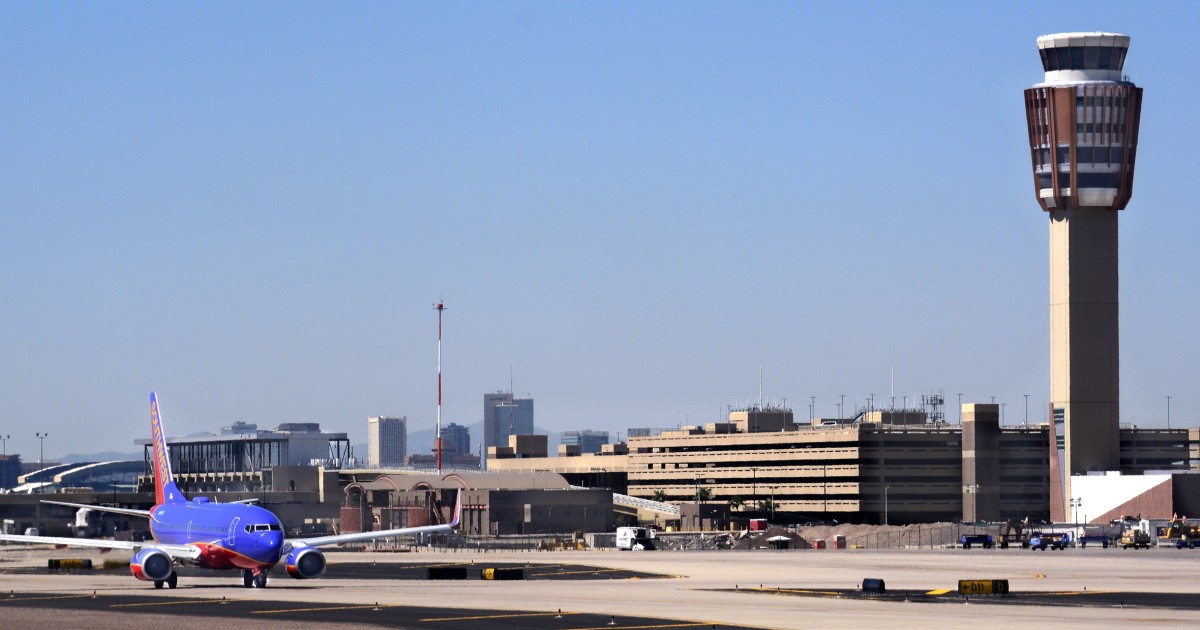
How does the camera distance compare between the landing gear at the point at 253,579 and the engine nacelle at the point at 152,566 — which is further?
the landing gear at the point at 253,579

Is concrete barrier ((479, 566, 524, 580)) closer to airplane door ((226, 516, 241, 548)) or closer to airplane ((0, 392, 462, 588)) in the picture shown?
airplane ((0, 392, 462, 588))

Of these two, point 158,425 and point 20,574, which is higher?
point 158,425

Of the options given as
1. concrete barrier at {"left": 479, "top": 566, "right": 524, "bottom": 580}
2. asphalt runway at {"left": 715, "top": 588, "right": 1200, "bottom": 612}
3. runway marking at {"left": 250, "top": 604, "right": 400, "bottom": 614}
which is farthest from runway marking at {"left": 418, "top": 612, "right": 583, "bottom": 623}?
concrete barrier at {"left": 479, "top": 566, "right": 524, "bottom": 580}

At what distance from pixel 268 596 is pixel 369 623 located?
1892 cm

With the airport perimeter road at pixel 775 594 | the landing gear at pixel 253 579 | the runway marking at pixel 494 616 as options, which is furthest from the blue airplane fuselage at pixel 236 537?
the runway marking at pixel 494 616

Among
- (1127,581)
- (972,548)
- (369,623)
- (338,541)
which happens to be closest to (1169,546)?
(972,548)

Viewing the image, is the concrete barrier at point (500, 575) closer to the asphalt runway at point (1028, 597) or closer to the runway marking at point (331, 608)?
the asphalt runway at point (1028, 597)

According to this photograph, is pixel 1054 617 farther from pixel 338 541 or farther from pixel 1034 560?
pixel 1034 560

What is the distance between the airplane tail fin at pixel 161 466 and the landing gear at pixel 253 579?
8510 mm

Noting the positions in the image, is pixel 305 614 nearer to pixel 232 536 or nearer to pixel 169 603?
pixel 169 603

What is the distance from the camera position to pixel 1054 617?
201 feet

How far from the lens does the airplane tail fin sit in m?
92.1

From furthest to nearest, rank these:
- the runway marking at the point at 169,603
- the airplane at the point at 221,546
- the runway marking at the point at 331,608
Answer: the airplane at the point at 221,546, the runway marking at the point at 169,603, the runway marking at the point at 331,608

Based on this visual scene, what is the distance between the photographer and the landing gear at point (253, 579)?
3260 inches
